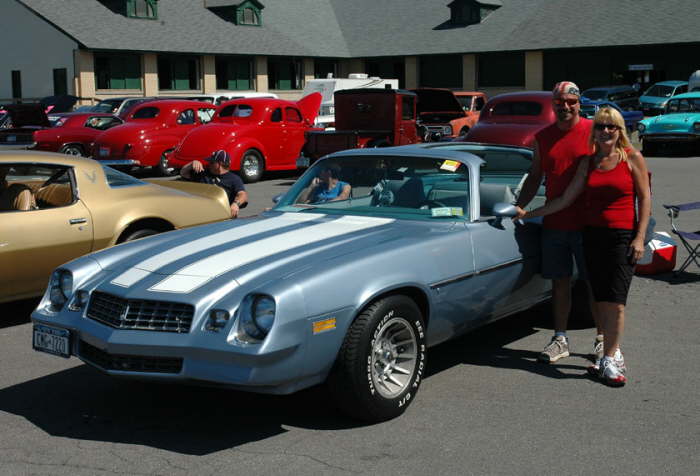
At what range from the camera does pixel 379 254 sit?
5152 millimetres

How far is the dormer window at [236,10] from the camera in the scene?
4809cm

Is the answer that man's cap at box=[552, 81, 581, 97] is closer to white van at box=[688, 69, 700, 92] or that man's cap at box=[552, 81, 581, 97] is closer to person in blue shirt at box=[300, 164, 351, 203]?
person in blue shirt at box=[300, 164, 351, 203]

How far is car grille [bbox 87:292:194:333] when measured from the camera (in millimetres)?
4727

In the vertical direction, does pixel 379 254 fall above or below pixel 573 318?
above

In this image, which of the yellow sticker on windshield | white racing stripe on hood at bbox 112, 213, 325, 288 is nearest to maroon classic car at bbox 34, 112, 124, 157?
white racing stripe on hood at bbox 112, 213, 325, 288

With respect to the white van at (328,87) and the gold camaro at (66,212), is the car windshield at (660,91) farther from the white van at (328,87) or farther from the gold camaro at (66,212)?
the gold camaro at (66,212)

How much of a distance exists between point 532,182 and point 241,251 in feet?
7.34

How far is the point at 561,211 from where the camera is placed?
19.9 ft

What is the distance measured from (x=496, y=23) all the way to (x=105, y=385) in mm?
45956

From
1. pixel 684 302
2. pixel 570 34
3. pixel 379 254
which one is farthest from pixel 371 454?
pixel 570 34

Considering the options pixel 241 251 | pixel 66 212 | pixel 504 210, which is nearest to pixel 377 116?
pixel 66 212

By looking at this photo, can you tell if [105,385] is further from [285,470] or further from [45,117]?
[45,117]

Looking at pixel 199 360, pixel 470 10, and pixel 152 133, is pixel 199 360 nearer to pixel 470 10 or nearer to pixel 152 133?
pixel 152 133

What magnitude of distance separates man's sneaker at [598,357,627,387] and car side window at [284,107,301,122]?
1529cm
